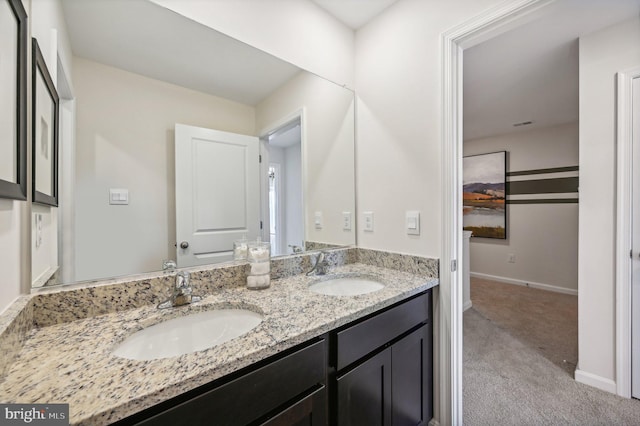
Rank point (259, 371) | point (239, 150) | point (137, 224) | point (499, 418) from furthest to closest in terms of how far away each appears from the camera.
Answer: point (499, 418) → point (239, 150) → point (137, 224) → point (259, 371)

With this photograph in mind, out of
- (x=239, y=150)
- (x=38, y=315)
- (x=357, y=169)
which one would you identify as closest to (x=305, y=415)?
(x=38, y=315)

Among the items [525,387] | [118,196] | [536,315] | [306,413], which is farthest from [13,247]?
[536,315]

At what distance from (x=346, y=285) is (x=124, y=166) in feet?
3.94

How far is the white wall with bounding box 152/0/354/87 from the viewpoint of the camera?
125cm

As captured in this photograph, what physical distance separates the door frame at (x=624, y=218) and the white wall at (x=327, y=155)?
64.5 inches

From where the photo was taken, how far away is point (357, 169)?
1.83m

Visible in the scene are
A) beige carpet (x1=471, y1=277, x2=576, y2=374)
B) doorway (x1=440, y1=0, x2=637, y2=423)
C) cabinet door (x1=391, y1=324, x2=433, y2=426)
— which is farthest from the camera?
beige carpet (x1=471, y1=277, x2=576, y2=374)

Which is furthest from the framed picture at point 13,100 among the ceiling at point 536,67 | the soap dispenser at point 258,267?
the ceiling at point 536,67

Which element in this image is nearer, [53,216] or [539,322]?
[53,216]

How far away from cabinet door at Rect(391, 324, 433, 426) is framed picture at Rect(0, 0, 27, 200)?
137cm

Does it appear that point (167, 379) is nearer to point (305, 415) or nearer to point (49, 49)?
point (305, 415)

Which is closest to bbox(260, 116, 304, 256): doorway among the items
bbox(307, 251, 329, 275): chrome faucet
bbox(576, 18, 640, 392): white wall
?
bbox(307, 251, 329, 275): chrome faucet

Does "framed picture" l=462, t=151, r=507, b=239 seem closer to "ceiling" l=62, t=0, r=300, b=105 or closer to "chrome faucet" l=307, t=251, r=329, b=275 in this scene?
"chrome faucet" l=307, t=251, r=329, b=275

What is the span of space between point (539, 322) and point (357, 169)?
8.80ft
